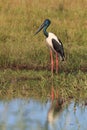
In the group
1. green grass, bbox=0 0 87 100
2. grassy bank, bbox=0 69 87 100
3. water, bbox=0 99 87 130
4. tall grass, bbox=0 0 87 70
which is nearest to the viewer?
water, bbox=0 99 87 130

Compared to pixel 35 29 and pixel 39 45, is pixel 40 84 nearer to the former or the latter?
pixel 39 45

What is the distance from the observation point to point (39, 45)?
11.4 m

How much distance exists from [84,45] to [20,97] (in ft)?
13.9

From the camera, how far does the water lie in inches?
254

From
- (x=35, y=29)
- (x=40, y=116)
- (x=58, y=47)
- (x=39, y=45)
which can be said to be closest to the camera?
(x=40, y=116)

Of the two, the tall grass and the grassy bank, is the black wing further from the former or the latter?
the grassy bank

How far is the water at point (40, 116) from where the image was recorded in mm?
6453

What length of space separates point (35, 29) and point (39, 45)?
169 centimetres

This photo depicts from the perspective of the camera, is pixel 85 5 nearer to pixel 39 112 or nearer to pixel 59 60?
pixel 59 60

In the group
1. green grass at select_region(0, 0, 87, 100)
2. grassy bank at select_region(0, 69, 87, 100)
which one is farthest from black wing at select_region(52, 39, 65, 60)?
grassy bank at select_region(0, 69, 87, 100)

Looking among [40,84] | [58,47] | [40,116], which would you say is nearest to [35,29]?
[58,47]

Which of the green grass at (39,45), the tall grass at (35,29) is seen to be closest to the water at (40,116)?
the green grass at (39,45)

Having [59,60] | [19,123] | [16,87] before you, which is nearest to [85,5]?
[59,60]

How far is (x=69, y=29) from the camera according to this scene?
12711mm
